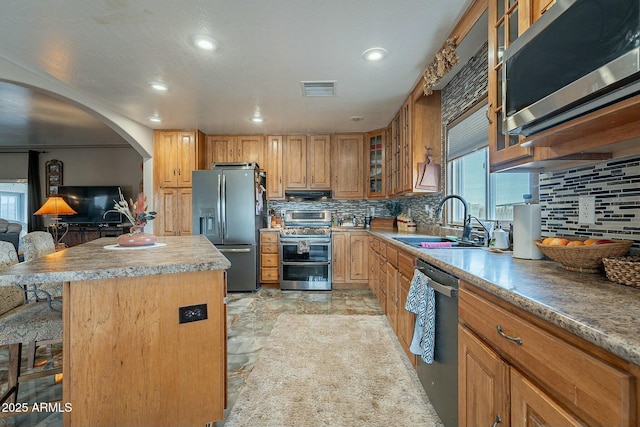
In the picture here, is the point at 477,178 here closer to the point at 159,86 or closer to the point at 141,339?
the point at 141,339

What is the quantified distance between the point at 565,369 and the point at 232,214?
3865 millimetres

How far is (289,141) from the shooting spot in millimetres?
4570

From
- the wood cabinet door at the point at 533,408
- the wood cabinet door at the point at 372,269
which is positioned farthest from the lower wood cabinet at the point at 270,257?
the wood cabinet door at the point at 533,408

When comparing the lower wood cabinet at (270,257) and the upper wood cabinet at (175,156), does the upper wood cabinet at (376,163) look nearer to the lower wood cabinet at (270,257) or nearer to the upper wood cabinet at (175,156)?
the lower wood cabinet at (270,257)

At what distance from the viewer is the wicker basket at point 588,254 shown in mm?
1019

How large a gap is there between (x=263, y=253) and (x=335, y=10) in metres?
3.27

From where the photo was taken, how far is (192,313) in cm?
135

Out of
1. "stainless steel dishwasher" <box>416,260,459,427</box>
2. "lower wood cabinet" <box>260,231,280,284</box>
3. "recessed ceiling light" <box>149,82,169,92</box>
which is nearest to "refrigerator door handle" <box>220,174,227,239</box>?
"lower wood cabinet" <box>260,231,280,284</box>

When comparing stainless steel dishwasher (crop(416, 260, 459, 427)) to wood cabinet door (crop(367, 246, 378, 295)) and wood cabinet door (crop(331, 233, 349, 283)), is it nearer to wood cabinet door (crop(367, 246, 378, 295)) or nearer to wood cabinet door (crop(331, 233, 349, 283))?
wood cabinet door (crop(367, 246, 378, 295))

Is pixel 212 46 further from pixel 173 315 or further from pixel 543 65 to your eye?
pixel 543 65

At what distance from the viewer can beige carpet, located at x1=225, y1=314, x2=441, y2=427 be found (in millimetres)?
1560

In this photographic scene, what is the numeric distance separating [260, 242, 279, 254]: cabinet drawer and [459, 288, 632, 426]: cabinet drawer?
11.5 ft

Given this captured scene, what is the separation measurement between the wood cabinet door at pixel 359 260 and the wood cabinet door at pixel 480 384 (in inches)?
115

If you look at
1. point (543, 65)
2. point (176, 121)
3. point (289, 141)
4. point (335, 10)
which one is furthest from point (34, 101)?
point (543, 65)
